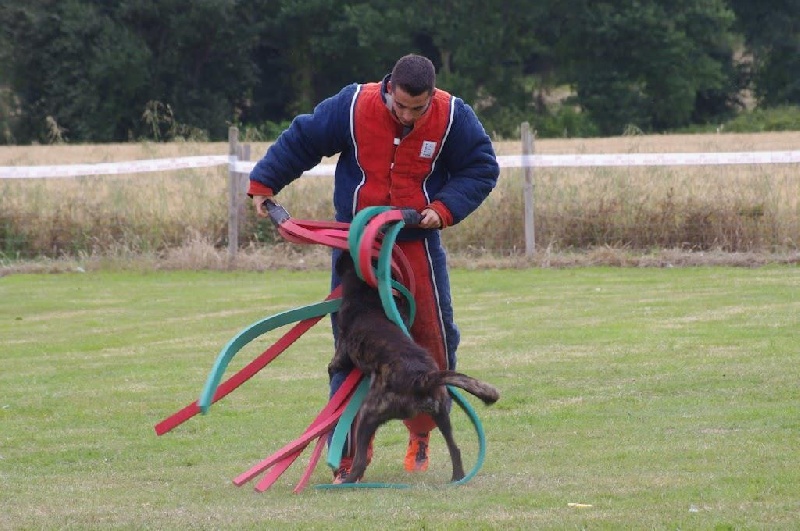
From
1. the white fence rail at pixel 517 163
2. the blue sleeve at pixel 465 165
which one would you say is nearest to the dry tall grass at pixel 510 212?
the white fence rail at pixel 517 163

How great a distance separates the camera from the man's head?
18.9 feet

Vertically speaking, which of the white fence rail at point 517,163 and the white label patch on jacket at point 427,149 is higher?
the white fence rail at point 517,163

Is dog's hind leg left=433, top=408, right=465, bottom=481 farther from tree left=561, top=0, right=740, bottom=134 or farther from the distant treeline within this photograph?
tree left=561, top=0, right=740, bottom=134

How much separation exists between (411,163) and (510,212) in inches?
440

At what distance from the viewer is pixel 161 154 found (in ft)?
73.2

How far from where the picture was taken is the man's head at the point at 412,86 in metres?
5.76

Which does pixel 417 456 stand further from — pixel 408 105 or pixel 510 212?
pixel 510 212

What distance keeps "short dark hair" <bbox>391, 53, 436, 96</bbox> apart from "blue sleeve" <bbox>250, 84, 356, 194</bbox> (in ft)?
1.19

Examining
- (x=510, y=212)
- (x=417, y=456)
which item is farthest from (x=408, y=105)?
(x=510, y=212)

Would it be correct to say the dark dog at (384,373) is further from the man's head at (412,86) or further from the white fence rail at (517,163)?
the white fence rail at (517,163)

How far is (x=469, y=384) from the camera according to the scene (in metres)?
5.45

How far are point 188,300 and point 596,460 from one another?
8428 millimetres

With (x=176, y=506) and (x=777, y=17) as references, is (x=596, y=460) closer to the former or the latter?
(x=176, y=506)

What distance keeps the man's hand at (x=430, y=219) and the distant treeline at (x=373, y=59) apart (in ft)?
141
